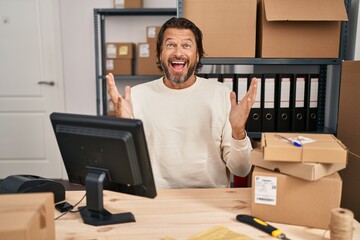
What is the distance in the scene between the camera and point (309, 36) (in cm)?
198

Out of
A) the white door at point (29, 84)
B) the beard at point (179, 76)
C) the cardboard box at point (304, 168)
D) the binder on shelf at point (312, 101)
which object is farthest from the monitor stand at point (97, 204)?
the white door at point (29, 84)

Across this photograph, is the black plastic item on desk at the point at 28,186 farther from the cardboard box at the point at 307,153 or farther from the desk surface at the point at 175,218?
the cardboard box at the point at 307,153

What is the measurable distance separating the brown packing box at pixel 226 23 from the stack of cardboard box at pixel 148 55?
3.46 ft

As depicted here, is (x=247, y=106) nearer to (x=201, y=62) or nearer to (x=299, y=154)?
(x=299, y=154)

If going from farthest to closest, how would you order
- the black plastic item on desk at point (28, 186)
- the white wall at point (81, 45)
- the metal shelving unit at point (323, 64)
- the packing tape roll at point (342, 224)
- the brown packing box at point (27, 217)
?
the white wall at point (81, 45)
the metal shelving unit at point (323, 64)
the black plastic item on desk at point (28, 186)
the packing tape roll at point (342, 224)
the brown packing box at point (27, 217)

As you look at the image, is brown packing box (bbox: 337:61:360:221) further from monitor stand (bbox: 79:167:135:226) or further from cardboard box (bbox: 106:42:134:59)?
cardboard box (bbox: 106:42:134:59)

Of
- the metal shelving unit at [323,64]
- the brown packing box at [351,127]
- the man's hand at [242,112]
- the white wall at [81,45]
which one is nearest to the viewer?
the man's hand at [242,112]

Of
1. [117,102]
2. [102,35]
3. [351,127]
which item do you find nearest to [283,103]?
[351,127]

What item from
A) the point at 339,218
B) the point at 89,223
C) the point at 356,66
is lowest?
the point at 89,223

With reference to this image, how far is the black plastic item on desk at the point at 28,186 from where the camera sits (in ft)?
3.75

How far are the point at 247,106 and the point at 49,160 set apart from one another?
9.24 feet

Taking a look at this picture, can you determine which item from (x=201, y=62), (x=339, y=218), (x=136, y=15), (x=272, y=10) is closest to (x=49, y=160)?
(x=136, y=15)

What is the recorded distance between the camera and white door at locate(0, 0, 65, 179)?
3.34 meters

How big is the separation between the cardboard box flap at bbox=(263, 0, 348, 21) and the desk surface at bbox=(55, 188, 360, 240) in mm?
1083
